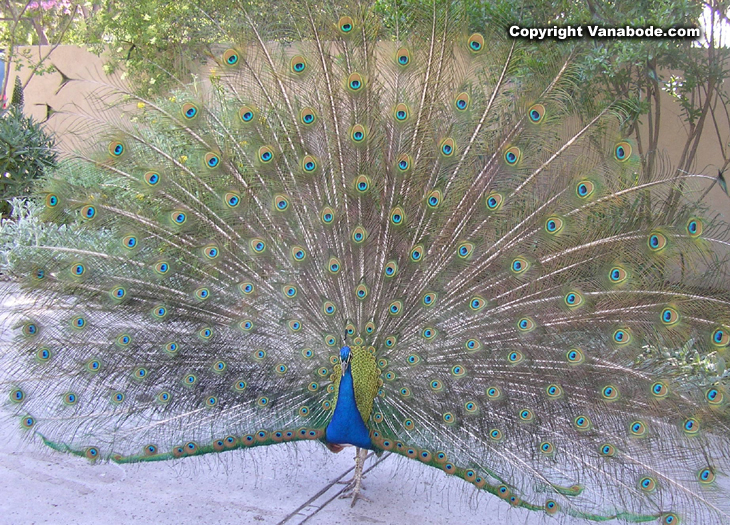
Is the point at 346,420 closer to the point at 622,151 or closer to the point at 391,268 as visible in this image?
the point at 391,268

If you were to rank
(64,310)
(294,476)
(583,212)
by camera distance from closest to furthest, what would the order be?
(583,212) < (64,310) < (294,476)

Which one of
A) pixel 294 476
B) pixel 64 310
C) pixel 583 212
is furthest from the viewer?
pixel 294 476

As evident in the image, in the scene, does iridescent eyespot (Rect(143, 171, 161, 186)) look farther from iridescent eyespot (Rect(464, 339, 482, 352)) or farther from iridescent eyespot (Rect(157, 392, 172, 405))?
iridescent eyespot (Rect(464, 339, 482, 352))

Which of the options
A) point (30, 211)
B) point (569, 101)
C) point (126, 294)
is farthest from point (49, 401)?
point (30, 211)

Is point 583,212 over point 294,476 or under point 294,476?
over

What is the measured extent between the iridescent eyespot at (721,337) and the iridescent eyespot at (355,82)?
215cm

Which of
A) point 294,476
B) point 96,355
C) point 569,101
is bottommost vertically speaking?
point 294,476

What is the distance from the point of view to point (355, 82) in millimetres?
3281

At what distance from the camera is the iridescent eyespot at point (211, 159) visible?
339 cm

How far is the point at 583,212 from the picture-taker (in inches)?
124

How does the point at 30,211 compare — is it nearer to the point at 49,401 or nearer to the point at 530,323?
the point at 49,401

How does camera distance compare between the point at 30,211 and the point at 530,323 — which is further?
the point at 30,211

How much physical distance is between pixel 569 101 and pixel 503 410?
1.64m

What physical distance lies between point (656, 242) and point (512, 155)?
83cm
